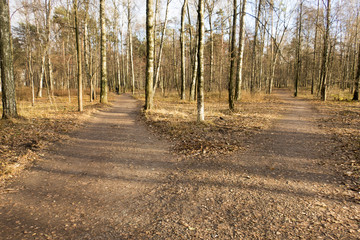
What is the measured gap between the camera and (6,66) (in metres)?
9.30

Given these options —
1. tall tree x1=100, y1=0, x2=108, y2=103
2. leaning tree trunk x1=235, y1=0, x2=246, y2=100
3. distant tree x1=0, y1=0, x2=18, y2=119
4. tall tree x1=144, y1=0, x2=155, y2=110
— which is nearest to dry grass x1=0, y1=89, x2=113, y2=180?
distant tree x1=0, y1=0, x2=18, y2=119

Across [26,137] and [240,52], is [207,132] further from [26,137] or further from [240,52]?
[240,52]

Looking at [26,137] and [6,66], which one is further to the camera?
[6,66]

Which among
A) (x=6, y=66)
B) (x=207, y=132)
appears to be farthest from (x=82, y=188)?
(x=6, y=66)

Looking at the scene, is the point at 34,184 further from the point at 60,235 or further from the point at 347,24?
the point at 347,24

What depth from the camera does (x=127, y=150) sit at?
6711mm

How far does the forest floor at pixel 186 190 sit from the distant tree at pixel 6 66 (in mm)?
4150

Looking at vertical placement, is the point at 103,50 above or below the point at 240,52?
above

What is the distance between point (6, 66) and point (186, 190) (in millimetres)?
10031

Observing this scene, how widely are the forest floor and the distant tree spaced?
4150 millimetres

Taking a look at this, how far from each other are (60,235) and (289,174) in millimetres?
4666

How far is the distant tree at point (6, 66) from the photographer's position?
9172 mm

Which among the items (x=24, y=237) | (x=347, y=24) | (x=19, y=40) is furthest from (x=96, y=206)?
(x=19, y=40)

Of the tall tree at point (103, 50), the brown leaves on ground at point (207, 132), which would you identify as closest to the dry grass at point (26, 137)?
the brown leaves on ground at point (207, 132)
